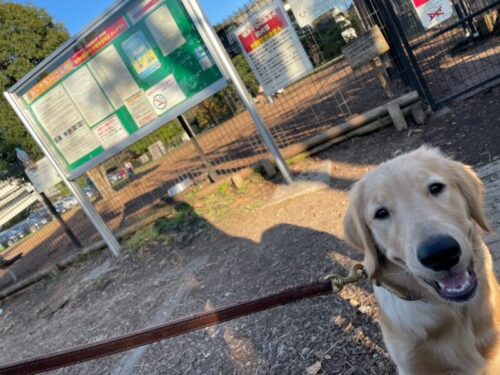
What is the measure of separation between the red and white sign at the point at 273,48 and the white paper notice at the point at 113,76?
6.05 ft

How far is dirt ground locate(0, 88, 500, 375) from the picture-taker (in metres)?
3.05

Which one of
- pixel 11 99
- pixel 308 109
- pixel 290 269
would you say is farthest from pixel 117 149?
pixel 308 109

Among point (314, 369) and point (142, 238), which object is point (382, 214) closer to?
point (314, 369)

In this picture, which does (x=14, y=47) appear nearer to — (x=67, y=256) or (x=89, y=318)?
(x=67, y=256)

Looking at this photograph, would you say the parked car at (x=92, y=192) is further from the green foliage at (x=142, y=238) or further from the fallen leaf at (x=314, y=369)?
the fallen leaf at (x=314, y=369)

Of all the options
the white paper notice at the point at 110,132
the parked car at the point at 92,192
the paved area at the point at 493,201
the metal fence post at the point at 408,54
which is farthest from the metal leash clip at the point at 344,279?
the parked car at the point at 92,192

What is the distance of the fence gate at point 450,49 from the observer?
584 centimetres

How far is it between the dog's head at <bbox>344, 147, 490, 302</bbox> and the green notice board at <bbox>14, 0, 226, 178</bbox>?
415cm

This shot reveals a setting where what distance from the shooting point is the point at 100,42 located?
6242 millimetres

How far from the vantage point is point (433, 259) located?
1563 millimetres

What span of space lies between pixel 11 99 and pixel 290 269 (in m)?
5.96

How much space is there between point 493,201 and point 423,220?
224cm

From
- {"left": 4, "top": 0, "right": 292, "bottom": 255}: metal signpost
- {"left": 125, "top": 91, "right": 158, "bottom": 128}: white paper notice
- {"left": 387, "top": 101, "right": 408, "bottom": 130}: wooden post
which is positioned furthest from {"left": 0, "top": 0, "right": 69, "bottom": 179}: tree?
{"left": 387, "top": 101, "right": 408, "bottom": 130}: wooden post

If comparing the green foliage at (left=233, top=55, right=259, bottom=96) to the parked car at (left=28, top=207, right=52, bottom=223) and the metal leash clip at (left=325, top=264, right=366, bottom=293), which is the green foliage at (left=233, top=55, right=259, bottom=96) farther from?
the parked car at (left=28, top=207, right=52, bottom=223)
